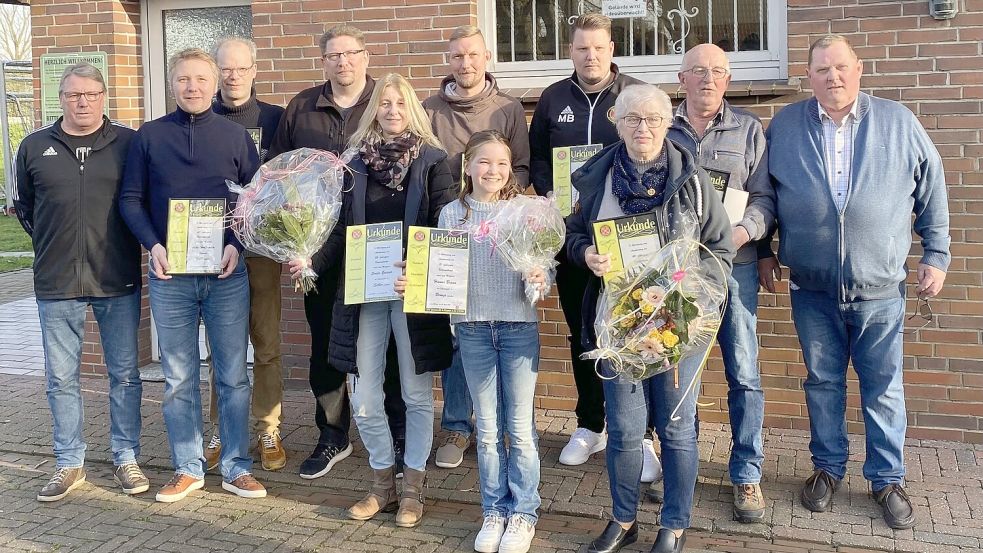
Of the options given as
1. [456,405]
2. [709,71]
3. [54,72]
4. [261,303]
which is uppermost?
[54,72]

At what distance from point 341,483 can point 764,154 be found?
110 inches

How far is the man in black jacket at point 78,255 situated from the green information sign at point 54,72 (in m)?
2.41

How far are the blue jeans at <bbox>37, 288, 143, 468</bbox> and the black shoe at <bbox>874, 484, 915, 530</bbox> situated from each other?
3867mm

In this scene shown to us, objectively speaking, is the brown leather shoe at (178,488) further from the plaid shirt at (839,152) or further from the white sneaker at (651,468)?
the plaid shirt at (839,152)

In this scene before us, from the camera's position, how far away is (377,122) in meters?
4.58

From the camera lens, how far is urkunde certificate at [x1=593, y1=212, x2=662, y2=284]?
3943 mm

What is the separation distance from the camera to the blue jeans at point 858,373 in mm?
4547

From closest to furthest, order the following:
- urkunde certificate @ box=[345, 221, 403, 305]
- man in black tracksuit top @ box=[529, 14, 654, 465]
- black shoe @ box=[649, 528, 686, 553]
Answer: black shoe @ box=[649, 528, 686, 553] → urkunde certificate @ box=[345, 221, 403, 305] → man in black tracksuit top @ box=[529, 14, 654, 465]

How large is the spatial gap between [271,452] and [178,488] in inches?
23.0

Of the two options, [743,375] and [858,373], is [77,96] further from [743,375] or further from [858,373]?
[858,373]

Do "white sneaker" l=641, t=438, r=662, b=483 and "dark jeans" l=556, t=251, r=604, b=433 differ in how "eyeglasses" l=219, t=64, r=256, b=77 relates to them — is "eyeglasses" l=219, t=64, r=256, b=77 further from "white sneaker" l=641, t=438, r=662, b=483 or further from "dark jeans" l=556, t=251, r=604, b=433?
"white sneaker" l=641, t=438, r=662, b=483

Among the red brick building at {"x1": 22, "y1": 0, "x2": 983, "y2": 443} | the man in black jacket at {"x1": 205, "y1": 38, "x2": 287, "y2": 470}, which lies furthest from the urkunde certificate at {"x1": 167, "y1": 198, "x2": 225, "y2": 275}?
the red brick building at {"x1": 22, "y1": 0, "x2": 983, "y2": 443}

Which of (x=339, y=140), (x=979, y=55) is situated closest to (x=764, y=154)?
(x=979, y=55)

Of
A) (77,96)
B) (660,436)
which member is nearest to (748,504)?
(660,436)
